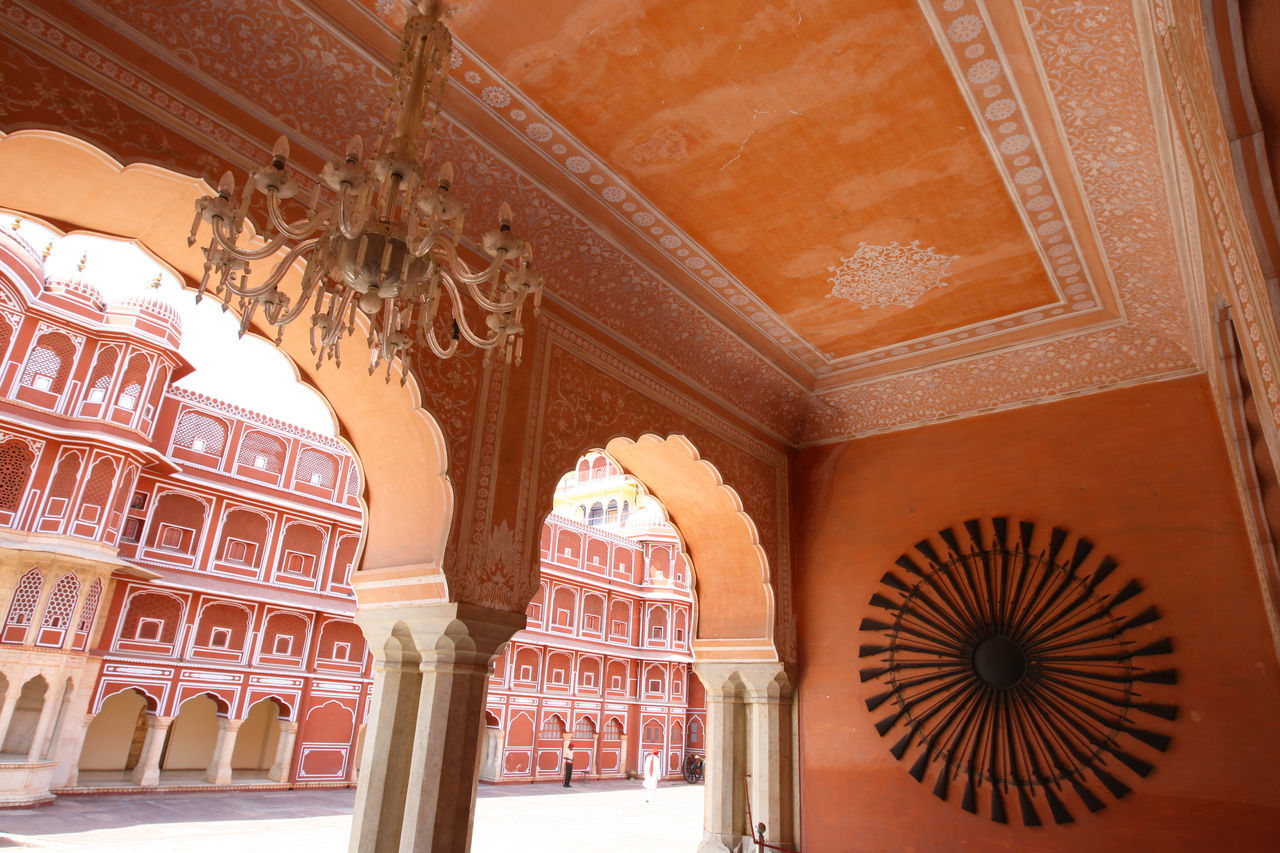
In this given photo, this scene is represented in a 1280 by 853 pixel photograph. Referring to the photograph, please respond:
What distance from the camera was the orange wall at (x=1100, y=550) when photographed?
451 centimetres

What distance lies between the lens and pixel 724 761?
6125 mm

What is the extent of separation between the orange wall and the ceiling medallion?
1.51 meters

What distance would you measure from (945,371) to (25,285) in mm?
14010

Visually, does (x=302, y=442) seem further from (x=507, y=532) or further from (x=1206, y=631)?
(x=1206, y=631)

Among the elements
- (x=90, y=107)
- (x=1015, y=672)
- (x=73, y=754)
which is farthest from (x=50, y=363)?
(x=1015, y=672)

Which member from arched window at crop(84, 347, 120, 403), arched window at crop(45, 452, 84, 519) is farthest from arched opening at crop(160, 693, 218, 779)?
arched window at crop(84, 347, 120, 403)

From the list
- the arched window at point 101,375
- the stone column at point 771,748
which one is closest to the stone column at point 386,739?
the stone column at point 771,748

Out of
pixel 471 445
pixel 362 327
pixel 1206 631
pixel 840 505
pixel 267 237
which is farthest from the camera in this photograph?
pixel 840 505

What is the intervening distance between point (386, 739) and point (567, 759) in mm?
18109

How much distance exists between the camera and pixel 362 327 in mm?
3717

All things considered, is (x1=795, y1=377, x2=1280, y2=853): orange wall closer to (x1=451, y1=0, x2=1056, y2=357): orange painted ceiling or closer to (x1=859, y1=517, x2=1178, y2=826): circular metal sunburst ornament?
(x1=859, y1=517, x2=1178, y2=826): circular metal sunburst ornament

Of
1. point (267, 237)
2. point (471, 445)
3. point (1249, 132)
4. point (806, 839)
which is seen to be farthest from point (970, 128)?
point (806, 839)

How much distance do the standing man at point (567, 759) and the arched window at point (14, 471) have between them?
13499 millimetres

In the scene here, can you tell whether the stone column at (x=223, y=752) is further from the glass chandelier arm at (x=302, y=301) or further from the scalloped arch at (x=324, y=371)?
the glass chandelier arm at (x=302, y=301)
